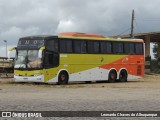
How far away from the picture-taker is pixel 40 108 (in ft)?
52.0

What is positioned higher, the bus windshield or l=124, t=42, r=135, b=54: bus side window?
l=124, t=42, r=135, b=54: bus side window

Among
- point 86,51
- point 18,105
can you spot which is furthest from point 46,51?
point 18,105

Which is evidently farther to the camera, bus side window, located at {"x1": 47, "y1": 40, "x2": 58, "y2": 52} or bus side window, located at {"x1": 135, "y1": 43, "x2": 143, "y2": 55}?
bus side window, located at {"x1": 135, "y1": 43, "x2": 143, "y2": 55}

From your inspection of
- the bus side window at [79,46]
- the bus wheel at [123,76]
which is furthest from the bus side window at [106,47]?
the bus wheel at [123,76]

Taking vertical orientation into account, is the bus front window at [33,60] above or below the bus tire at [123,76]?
above

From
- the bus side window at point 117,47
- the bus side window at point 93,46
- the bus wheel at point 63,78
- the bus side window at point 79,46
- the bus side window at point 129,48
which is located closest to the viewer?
the bus wheel at point 63,78

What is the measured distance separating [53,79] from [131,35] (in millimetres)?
25165

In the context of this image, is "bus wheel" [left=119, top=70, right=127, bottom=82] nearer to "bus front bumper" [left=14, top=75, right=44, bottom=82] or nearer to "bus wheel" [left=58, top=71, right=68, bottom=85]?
"bus wheel" [left=58, top=71, right=68, bottom=85]

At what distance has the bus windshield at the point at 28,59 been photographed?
31.2m

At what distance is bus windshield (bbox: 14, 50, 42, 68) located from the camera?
3117cm

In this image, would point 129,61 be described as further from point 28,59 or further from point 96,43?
point 28,59

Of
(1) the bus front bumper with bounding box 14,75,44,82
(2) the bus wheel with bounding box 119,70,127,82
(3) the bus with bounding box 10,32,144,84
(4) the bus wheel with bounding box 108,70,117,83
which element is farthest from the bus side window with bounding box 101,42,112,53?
(1) the bus front bumper with bounding box 14,75,44,82

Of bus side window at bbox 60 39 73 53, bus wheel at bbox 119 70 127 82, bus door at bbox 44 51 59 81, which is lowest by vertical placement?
bus wheel at bbox 119 70 127 82

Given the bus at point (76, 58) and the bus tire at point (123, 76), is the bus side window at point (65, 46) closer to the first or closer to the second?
the bus at point (76, 58)
